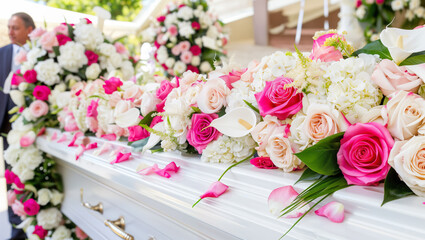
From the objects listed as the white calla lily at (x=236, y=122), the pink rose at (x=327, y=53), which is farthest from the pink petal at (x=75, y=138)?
the pink rose at (x=327, y=53)

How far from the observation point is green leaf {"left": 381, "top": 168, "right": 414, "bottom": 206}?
461 millimetres

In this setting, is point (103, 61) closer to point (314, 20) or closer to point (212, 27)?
point (212, 27)

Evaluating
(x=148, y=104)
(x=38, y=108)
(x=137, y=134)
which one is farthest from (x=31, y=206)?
(x=148, y=104)

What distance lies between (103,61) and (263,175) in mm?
1408

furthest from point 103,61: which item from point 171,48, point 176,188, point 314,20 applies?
point 314,20

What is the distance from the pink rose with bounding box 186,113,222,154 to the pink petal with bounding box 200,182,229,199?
126mm

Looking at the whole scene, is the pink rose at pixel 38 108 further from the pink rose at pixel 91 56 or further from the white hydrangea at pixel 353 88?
the white hydrangea at pixel 353 88

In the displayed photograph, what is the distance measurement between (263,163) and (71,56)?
1304mm

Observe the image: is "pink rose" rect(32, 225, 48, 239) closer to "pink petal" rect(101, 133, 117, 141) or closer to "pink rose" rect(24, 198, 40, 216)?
"pink rose" rect(24, 198, 40, 216)

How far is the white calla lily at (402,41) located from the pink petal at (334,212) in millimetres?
239

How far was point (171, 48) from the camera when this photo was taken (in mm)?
2717

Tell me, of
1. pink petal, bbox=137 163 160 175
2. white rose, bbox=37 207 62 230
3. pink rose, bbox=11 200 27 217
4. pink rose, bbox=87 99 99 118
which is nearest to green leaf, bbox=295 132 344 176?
pink petal, bbox=137 163 160 175

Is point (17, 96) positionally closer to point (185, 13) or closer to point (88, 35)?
point (88, 35)

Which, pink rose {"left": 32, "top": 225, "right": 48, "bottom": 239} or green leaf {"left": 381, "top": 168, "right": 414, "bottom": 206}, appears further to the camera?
pink rose {"left": 32, "top": 225, "right": 48, "bottom": 239}
